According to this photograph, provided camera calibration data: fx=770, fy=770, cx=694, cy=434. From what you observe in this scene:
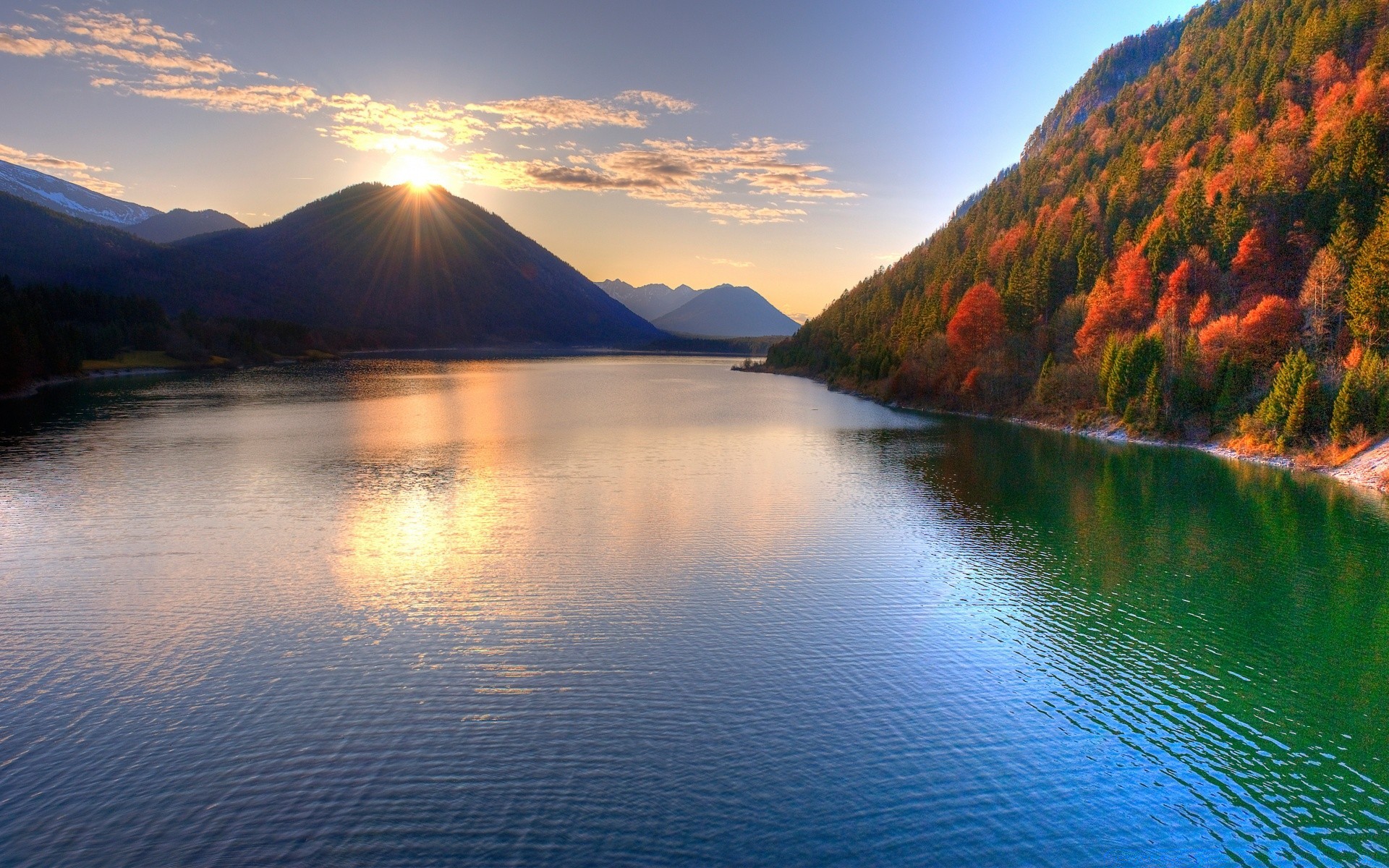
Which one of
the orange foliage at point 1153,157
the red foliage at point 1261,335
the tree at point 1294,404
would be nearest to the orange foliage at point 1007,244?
the orange foliage at point 1153,157

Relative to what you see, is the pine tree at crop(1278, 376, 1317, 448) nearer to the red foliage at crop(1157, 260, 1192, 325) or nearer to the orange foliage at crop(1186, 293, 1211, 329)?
the orange foliage at crop(1186, 293, 1211, 329)

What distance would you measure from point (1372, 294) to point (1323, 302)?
14.0ft

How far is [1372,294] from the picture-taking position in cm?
5222

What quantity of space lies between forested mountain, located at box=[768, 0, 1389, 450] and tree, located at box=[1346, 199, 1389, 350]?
0.13m

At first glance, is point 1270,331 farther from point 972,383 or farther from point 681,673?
point 681,673

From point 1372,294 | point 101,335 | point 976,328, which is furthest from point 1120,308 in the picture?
point 101,335

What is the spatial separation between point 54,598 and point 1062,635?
29.7 metres

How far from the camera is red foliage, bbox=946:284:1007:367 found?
A: 87688 millimetres

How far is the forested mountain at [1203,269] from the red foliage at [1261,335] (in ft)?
0.47

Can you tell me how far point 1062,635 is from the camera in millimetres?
21891

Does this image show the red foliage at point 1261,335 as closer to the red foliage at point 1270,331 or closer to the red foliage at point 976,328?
the red foliage at point 1270,331

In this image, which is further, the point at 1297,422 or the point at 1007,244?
the point at 1007,244

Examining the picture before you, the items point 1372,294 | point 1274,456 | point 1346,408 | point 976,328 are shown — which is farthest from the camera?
point 976,328

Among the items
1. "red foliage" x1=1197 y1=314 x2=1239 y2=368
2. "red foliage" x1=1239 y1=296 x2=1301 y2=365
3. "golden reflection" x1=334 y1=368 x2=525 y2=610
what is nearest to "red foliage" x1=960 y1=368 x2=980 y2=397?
"red foliage" x1=1197 y1=314 x2=1239 y2=368
